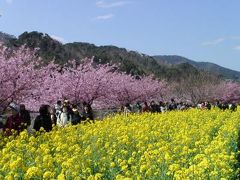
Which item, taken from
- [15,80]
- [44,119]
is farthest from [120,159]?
[15,80]

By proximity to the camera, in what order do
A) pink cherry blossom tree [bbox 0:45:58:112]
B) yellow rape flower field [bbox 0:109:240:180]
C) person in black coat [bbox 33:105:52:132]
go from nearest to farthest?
yellow rape flower field [bbox 0:109:240:180]
person in black coat [bbox 33:105:52:132]
pink cherry blossom tree [bbox 0:45:58:112]

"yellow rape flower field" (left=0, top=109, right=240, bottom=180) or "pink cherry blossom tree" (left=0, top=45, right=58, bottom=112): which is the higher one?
"pink cherry blossom tree" (left=0, top=45, right=58, bottom=112)

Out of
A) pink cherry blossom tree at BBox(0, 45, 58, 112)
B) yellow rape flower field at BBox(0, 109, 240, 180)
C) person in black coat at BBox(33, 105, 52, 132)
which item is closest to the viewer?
yellow rape flower field at BBox(0, 109, 240, 180)

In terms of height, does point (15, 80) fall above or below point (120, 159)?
above

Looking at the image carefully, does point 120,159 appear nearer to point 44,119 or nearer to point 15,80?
point 44,119

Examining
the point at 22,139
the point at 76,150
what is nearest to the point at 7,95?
the point at 22,139

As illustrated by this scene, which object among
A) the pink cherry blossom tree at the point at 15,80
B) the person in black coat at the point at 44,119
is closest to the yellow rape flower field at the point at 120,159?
the person in black coat at the point at 44,119

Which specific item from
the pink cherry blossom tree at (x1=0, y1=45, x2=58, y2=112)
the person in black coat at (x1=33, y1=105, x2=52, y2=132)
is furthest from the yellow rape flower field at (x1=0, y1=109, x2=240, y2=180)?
the pink cherry blossom tree at (x1=0, y1=45, x2=58, y2=112)

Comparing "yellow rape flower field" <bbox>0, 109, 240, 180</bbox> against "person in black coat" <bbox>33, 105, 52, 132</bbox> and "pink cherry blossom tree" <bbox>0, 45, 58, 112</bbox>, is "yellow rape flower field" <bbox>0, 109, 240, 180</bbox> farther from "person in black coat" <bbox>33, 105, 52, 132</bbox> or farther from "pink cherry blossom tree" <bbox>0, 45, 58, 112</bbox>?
"pink cherry blossom tree" <bbox>0, 45, 58, 112</bbox>

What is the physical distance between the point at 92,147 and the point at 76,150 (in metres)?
1.09

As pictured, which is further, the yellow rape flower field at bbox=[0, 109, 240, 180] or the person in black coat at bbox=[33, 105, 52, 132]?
the person in black coat at bbox=[33, 105, 52, 132]

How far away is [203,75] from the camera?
76812mm

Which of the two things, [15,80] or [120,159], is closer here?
[120,159]

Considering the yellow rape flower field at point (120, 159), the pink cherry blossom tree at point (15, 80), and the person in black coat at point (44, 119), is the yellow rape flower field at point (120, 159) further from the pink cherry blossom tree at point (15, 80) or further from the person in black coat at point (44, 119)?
the pink cherry blossom tree at point (15, 80)
